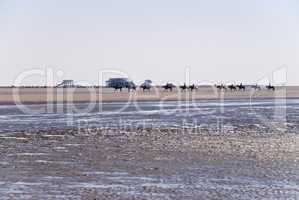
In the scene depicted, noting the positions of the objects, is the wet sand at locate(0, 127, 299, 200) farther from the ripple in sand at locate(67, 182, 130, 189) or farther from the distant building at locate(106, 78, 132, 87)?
the distant building at locate(106, 78, 132, 87)

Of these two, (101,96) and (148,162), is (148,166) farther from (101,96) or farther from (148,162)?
(101,96)

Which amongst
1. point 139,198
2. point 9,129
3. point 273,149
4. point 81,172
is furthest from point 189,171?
point 9,129

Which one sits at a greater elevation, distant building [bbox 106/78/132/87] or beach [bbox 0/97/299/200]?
distant building [bbox 106/78/132/87]

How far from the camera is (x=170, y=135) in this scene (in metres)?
20.5

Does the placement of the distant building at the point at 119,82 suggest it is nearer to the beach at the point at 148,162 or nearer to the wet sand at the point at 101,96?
the wet sand at the point at 101,96

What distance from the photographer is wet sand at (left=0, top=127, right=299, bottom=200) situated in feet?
33.4

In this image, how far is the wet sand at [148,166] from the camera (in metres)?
10.2

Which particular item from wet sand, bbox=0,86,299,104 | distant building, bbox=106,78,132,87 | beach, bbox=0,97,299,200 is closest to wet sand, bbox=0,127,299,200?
beach, bbox=0,97,299,200

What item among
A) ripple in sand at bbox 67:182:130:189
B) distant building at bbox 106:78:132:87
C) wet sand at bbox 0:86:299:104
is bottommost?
ripple in sand at bbox 67:182:130:189

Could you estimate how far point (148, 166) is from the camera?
1321 cm

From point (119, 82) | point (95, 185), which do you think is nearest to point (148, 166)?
point (95, 185)

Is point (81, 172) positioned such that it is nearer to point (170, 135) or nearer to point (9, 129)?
point (170, 135)

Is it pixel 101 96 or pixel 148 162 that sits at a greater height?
pixel 101 96

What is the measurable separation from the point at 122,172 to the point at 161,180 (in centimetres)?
124
